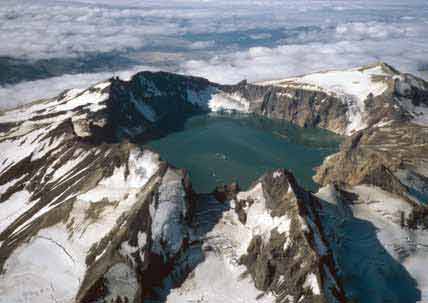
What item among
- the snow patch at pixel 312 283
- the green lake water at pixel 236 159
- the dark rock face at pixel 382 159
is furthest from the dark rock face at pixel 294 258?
the green lake water at pixel 236 159

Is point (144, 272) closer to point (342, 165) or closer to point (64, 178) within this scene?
→ point (64, 178)

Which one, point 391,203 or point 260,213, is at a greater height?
point 260,213

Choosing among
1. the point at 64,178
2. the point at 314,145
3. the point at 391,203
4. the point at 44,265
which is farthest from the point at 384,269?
the point at 314,145

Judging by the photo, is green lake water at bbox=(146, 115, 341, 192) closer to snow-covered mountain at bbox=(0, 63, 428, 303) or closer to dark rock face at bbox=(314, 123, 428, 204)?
dark rock face at bbox=(314, 123, 428, 204)

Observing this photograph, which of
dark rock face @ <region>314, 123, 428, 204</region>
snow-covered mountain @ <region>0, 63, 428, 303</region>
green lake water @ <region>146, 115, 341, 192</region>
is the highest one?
snow-covered mountain @ <region>0, 63, 428, 303</region>

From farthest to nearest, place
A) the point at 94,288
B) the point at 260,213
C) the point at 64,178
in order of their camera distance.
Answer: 1. the point at 64,178
2. the point at 260,213
3. the point at 94,288

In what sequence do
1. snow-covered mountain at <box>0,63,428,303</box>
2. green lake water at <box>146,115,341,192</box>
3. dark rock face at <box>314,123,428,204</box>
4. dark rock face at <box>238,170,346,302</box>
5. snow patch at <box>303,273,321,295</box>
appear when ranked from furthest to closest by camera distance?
1. green lake water at <box>146,115,341,192</box>
2. dark rock face at <box>314,123,428,204</box>
3. snow-covered mountain at <box>0,63,428,303</box>
4. dark rock face at <box>238,170,346,302</box>
5. snow patch at <box>303,273,321,295</box>

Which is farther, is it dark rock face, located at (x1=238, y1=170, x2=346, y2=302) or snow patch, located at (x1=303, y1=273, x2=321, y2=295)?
dark rock face, located at (x1=238, y1=170, x2=346, y2=302)

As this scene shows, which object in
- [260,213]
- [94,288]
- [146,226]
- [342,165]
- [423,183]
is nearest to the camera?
[94,288]

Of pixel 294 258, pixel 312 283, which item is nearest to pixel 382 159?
pixel 294 258

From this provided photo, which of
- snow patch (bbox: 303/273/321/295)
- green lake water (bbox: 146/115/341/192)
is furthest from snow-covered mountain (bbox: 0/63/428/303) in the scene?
green lake water (bbox: 146/115/341/192)

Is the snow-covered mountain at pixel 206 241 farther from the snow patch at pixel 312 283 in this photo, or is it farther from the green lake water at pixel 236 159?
the green lake water at pixel 236 159
